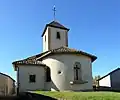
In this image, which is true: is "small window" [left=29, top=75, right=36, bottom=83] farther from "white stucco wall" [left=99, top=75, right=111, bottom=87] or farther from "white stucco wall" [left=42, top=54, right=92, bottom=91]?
"white stucco wall" [left=99, top=75, right=111, bottom=87]

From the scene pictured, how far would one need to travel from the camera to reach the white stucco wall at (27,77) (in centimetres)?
2653

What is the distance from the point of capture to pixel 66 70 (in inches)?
1016

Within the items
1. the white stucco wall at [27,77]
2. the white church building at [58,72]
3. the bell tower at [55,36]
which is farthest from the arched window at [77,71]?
the bell tower at [55,36]

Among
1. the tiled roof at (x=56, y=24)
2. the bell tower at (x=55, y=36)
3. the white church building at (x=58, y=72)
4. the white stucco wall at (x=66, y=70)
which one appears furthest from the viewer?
the tiled roof at (x=56, y=24)

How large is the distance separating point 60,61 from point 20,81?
17.1 feet

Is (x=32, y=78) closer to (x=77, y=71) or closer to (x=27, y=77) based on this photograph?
(x=27, y=77)

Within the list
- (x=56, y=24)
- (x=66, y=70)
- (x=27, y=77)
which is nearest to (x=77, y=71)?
(x=66, y=70)

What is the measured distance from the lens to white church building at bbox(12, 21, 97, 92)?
1016 inches

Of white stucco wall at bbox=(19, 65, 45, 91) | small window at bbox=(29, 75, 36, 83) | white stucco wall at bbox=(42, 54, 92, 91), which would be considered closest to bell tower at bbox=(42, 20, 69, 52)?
white stucco wall at bbox=(42, 54, 92, 91)

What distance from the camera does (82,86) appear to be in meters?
26.2

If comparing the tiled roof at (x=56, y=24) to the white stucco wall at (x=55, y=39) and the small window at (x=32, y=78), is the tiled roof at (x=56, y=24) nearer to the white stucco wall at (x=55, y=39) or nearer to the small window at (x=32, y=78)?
the white stucco wall at (x=55, y=39)

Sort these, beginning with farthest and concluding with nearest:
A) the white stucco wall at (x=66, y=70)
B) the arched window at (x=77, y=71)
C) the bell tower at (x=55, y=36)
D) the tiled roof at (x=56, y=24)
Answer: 1. the tiled roof at (x=56, y=24)
2. the bell tower at (x=55, y=36)
3. the arched window at (x=77, y=71)
4. the white stucco wall at (x=66, y=70)

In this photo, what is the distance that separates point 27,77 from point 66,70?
15.4ft

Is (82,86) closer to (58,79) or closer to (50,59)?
(58,79)
